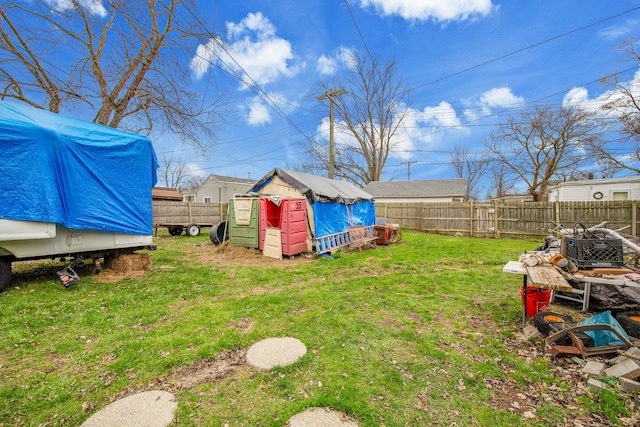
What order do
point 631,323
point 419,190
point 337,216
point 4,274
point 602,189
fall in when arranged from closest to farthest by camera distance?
point 631,323, point 4,274, point 337,216, point 602,189, point 419,190

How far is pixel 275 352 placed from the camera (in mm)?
2799

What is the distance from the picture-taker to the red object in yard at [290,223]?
770 cm

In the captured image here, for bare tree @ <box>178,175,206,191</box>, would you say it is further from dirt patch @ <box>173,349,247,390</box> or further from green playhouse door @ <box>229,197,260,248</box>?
dirt patch @ <box>173,349,247,390</box>

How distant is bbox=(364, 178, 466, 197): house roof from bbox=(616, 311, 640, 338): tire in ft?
76.3

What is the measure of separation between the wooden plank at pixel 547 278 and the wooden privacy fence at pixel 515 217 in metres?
8.91

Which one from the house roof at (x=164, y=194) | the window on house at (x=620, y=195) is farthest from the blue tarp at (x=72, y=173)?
the window on house at (x=620, y=195)

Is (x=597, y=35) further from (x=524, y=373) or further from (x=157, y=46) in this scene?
(x=157, y=46)

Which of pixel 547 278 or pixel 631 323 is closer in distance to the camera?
pixel 547 278

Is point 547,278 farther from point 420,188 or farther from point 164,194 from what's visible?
point 420,188

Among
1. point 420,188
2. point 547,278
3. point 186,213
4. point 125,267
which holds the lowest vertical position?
point 125,267

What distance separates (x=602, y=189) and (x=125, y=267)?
2432cm

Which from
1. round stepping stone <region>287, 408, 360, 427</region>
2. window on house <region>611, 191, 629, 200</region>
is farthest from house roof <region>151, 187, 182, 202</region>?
window on house <region>611, 191, 629, 200</region>

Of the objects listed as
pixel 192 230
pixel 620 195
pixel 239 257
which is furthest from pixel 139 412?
pixel 620 195

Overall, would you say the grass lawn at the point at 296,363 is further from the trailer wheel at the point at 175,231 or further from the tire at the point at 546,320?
the trailer wheel at the point at 175,231
